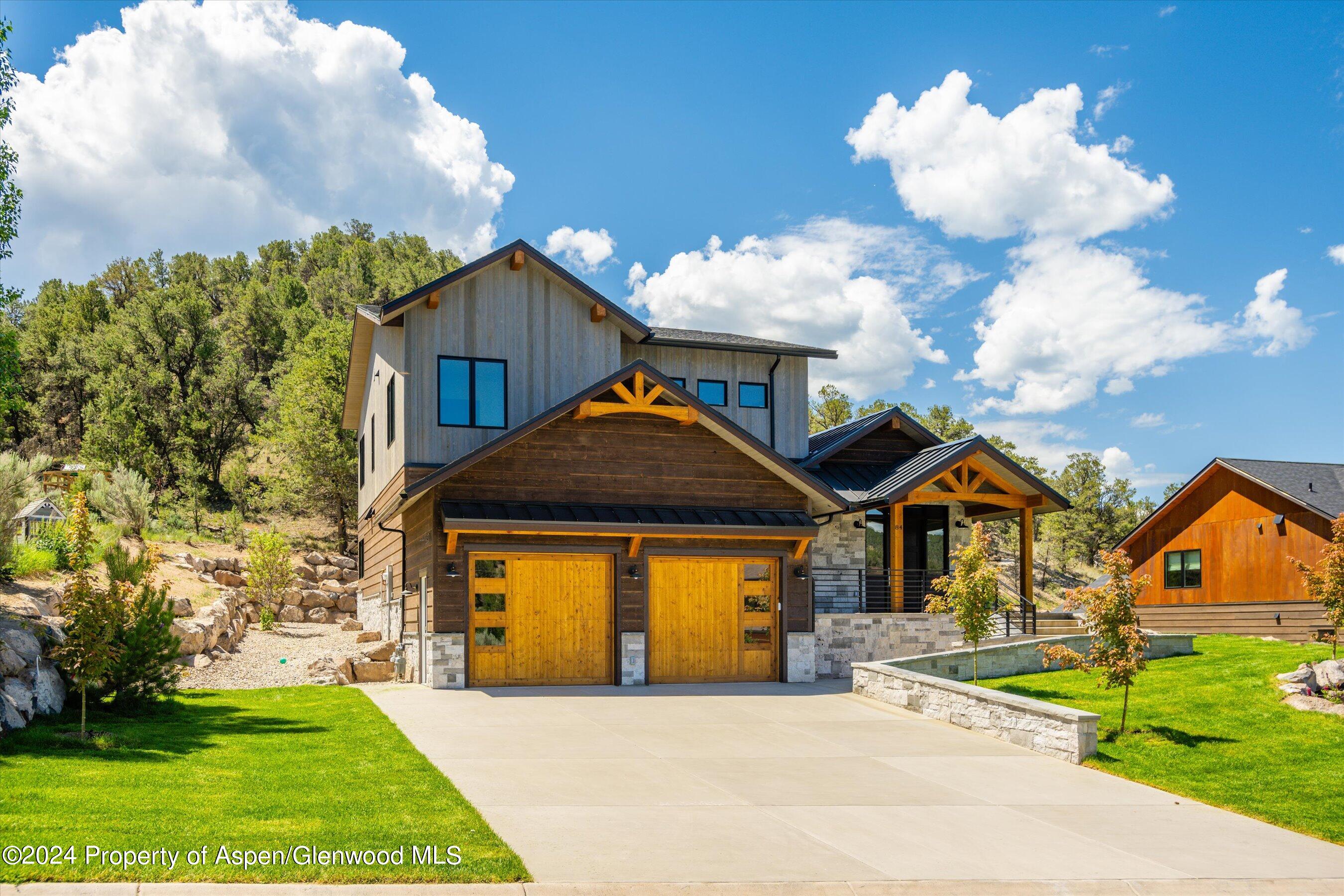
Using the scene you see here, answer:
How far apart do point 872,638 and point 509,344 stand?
9819 millimetres

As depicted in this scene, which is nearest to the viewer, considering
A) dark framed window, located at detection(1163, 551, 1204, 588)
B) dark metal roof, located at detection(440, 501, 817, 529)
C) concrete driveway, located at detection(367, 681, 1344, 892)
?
concrete driveway, located at detection(367, 681, 1344, 892)

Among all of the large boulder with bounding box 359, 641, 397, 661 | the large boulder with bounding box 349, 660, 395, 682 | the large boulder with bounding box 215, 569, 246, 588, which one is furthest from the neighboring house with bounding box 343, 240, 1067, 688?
the large boulder with bounding box 215, 569, 246, 588

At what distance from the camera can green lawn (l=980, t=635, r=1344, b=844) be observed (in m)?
10.1

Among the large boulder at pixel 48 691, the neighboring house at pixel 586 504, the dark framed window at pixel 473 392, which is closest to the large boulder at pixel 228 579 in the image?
the neighboring house at pixel 586 504

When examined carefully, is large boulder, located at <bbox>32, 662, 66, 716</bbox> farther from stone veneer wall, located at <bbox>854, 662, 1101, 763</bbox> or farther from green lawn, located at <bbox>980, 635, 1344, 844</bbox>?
green lawn, located at <bbox>980, 635, 1344, 844</bbox>

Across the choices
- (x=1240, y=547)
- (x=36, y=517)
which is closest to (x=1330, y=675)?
(x=1240, y=547)

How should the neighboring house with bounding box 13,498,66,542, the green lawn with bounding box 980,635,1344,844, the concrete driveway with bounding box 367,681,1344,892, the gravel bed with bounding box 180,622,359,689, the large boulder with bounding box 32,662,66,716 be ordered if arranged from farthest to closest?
the neighboring house with bounding box 13,498,66,542, the gravel bed with bounding box 180,622,359,689, the large boulder with bounding box 32,662,66,716, the green lawn with bounding box 980,635,1344,844, the concrete driveway with bounding box 367,681,1344,892

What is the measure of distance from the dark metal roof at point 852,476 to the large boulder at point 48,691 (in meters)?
15.3

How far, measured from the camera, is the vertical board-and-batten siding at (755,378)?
78.9 feet

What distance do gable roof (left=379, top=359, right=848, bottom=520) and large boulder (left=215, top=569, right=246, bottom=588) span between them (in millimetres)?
8735

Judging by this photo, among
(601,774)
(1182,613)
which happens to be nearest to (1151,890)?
(601,774)

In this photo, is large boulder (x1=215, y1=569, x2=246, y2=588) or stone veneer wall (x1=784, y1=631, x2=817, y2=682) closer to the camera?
stone veneer wall (x1=784, y1=631, x2=817, y2=682)

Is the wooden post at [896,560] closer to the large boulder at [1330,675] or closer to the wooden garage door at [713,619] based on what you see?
the wooden garage door at [713,619]

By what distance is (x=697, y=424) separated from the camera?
63.9ft
